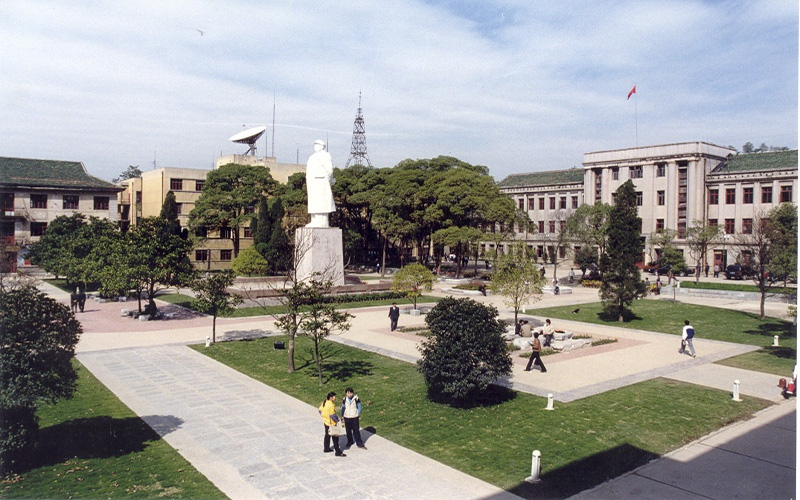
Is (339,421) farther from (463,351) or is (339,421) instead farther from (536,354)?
(536,354)

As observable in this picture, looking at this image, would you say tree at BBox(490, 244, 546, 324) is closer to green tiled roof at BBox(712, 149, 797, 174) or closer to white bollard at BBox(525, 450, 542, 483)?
white bollard at BBox(525, 450, 542, 483)

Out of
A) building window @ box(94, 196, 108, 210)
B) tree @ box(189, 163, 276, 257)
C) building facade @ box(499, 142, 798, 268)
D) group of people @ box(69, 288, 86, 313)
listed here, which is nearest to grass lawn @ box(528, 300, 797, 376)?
building facade @ box(499, 142, 798, 268)

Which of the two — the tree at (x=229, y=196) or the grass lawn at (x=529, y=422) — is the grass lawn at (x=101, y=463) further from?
the tree at (x=229, y=196)

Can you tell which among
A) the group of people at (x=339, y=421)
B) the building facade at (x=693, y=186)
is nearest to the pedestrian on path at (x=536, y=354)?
the group of people at (x=339, y=421)

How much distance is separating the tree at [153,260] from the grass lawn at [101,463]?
11.9 meters

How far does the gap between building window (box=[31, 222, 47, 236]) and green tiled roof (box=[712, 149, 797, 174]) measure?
6036cm

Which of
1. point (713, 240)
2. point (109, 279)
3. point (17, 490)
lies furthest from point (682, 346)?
point (713, 240)

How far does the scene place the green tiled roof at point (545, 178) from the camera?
6775 cm

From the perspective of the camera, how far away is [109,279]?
24.5m

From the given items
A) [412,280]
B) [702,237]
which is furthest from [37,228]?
[702,237]

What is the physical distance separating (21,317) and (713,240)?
175ft

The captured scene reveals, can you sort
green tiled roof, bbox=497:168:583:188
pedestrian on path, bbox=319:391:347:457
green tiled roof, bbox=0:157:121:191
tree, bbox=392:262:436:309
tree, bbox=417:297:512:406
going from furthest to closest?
green tiled roof, bbox=497:168:583:188 → green tiled roof, bbox=0:157:121:191 → tree, bbox=392:262:436:309 → tree, bbox=417:297:512:406 → pedestrian on path, bbox=319:391:347:457

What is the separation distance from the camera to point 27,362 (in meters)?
9.20

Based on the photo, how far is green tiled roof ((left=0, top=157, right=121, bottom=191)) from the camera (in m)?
50.1
